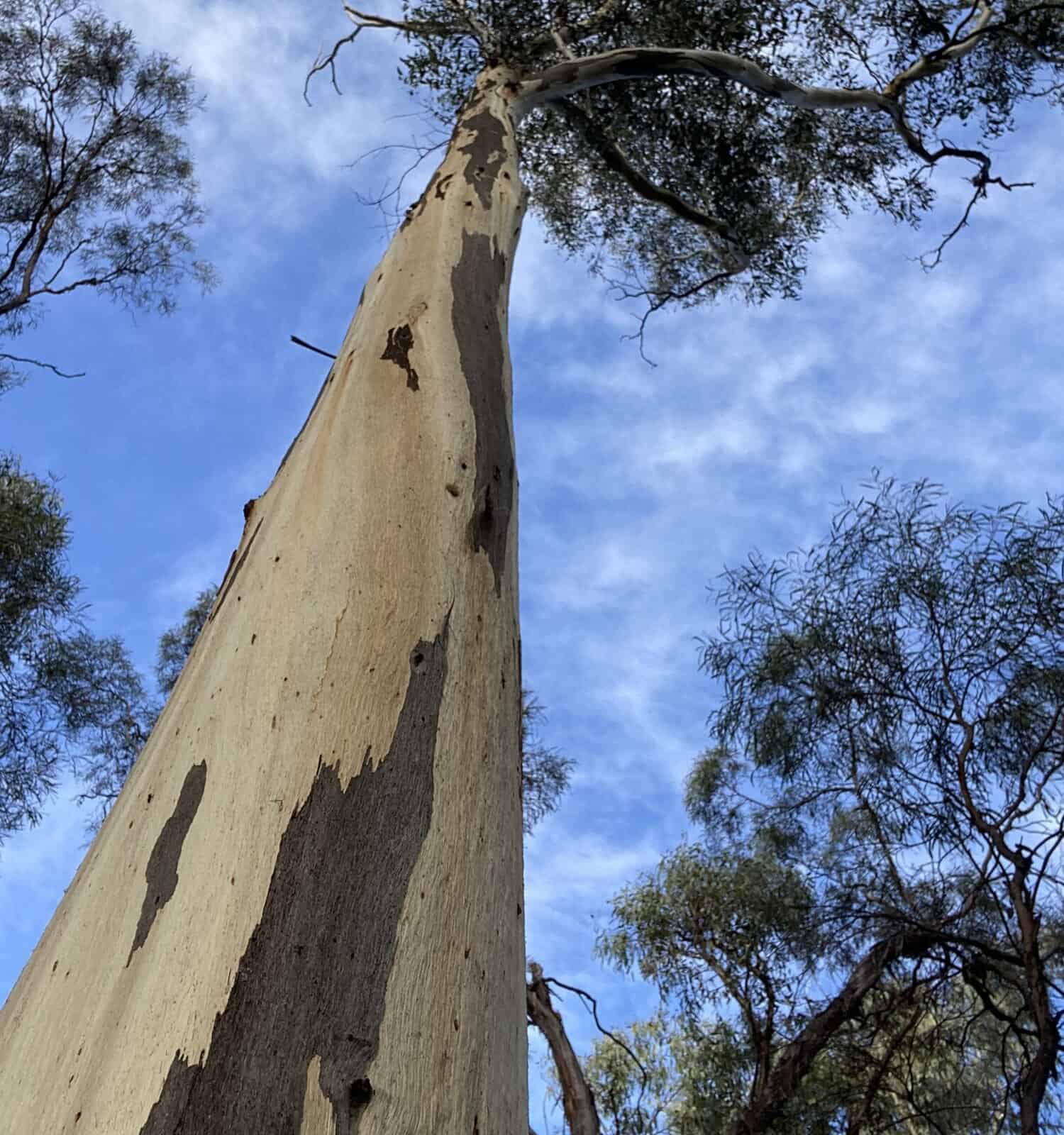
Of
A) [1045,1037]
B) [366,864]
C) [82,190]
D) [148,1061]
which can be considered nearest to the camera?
[148,1061]

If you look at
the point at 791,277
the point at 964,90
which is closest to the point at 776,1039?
the point at 791,277

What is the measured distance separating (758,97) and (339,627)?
515cm

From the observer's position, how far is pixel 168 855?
32.3 inches

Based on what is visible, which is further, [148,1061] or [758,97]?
[758,97]

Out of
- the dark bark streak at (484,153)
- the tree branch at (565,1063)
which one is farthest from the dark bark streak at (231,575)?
the tree branch at (565,1063)

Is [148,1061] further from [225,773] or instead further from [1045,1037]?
[1045,1037]

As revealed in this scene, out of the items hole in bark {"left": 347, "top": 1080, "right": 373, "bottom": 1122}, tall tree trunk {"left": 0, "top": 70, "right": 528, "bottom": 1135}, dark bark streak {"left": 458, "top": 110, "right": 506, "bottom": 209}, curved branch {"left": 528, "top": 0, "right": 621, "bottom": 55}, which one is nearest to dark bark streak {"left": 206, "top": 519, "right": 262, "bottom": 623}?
tall tree trunk {"left": 0, "top": 70, "right": 528, "bottom": 1135}

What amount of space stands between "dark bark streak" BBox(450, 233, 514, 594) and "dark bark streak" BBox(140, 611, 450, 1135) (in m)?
0.42

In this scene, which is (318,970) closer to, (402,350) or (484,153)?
(402,350)

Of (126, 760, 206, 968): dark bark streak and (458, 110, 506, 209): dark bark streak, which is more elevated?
(458, 110, 506, 209): dark bark streak

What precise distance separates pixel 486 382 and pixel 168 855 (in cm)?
86

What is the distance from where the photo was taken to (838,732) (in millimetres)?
5309

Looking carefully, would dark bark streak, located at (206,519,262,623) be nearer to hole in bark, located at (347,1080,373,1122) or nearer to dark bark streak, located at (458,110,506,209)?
hole in bark, located at (347,1080,373,1122)

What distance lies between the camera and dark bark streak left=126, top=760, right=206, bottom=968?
769mm
